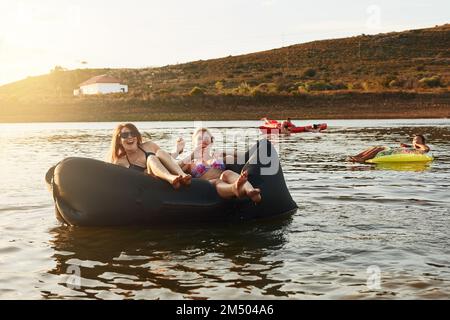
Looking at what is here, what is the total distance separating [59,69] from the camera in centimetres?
10269

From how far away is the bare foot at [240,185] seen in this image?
7532mm

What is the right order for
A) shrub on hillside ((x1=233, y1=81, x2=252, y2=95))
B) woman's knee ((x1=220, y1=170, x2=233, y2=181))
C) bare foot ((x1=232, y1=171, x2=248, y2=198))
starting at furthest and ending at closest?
shrub on hillside ((x1=233, y1=81, x2=252, y2=95)) → woman's knee ((x1=220, y1=170, x2=233, y2=181)) → bare foot ((x1=232, y1=171, x2=248, y2=198))

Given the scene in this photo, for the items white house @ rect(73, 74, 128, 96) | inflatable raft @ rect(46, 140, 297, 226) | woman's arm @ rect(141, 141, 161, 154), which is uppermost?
white house @ rect(73, 74, 128, 96)

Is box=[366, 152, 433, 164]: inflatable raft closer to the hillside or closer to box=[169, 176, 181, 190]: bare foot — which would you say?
box=[169, 176, 181, 190]: bare foot

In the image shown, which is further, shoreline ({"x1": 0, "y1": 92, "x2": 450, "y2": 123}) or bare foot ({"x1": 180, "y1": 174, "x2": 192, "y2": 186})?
shoreline ({"x1": 0, "y1": 92, "x2": 450, "y2": 123})

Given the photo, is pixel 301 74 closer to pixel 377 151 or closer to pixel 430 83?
pixel 430 83

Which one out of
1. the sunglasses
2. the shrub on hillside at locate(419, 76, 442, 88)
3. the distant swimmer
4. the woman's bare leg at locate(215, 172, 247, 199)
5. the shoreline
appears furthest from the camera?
the shrub on hillside at locate(419, 76, 442, 88)

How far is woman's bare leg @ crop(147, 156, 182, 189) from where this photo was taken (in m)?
7.59

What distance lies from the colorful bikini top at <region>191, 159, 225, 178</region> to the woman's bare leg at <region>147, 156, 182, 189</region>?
76 cm

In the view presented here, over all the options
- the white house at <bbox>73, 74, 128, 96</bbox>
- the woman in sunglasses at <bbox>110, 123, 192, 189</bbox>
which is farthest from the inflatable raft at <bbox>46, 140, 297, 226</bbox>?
the white house at <bbox>73, 74, 128, 96</bbox>
